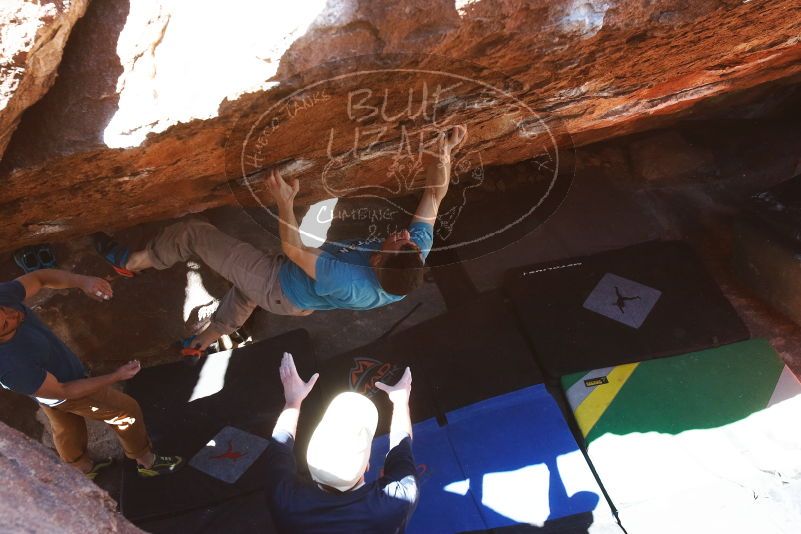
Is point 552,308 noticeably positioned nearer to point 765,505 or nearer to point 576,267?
point 576,267

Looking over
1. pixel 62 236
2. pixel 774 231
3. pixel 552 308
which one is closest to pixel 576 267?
pixel 552 308

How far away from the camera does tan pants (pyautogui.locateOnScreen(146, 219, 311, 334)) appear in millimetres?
2832

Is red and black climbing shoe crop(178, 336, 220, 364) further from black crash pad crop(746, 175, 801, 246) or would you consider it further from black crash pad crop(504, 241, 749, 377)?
black crash pad crop(746, 175, 801, 246)

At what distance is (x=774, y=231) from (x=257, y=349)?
3377mm

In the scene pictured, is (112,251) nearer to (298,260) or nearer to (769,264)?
(298,260)

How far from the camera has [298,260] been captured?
249 cm

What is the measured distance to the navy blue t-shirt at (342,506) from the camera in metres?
2.29

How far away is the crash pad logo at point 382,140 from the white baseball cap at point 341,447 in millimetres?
728

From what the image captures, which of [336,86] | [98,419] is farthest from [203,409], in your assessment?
[336,86]

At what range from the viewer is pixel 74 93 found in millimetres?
1792

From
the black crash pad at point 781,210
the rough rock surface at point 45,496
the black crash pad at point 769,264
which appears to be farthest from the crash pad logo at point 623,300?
the rough rock surface at point 45,496

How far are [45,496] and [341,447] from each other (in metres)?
1.08

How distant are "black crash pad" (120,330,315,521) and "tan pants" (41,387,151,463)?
0.64ft

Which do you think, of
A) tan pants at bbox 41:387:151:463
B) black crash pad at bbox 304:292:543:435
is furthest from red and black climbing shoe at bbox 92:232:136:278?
black crash pad at bbox 304:292:543:435
